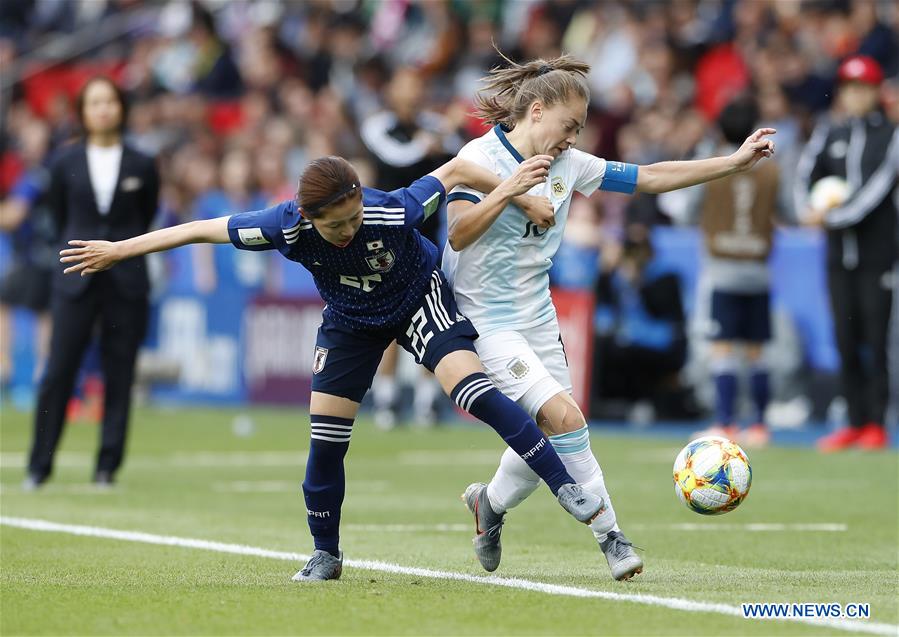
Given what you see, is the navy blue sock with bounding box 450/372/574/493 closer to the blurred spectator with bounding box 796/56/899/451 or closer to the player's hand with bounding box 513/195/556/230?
the player's hand with bounding box 513/195/556/230

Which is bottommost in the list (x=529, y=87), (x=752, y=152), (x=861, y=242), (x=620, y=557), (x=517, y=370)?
(x=620, y=557)

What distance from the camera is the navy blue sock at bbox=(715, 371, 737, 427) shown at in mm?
14375

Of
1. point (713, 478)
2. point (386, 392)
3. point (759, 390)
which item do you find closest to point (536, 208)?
point (713, 478)

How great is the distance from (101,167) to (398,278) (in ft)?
15.9

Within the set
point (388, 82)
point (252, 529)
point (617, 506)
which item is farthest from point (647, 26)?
point (252, 529)

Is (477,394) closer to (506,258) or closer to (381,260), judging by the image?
(381,260)

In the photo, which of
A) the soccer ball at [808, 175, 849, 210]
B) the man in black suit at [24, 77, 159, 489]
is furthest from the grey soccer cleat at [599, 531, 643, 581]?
the soccer ball at [808, 175, 849, 210]

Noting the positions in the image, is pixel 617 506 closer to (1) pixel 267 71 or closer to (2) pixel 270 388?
(2) pixel 270 388

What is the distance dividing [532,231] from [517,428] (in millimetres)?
987

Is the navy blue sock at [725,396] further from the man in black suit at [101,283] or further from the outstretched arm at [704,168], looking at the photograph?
the outstretched arm at [704,168]

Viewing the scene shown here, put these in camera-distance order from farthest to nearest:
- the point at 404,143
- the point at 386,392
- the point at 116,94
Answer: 1. the point at 386,392
2. the point at 404,143
3. the point at 116,94

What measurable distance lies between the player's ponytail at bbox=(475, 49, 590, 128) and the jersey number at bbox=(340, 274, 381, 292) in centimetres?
106

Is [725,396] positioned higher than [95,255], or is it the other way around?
[95,255]

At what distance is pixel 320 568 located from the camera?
22.1 ft
